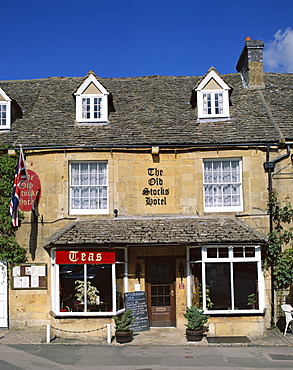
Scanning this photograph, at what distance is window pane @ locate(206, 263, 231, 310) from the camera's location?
1413 cm

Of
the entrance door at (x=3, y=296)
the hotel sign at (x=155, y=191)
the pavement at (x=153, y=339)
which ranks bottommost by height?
the pavement at (x=153, y=339)

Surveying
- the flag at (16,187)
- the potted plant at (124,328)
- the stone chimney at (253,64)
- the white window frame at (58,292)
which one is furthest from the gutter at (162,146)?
the potted plant at (124,328)

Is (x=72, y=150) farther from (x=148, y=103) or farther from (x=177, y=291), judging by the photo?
(x=177, y=291)

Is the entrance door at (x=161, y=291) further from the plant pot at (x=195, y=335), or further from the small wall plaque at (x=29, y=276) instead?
the small wall plaque at (x=29, y=276)

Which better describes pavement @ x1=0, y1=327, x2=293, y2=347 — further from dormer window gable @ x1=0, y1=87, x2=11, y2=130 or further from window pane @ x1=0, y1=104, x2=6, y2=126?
window pane @ x1=0, y1=104, x2=6, y2=126

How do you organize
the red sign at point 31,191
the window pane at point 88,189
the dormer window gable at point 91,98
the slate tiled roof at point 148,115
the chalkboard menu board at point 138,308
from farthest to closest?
the dormer window gable at point 91,98 < the slate tiled roof at point 148,115 < the window pane at point 88,189 < the red sign at point 31,191 < the chalkboard menu board at point 138,308

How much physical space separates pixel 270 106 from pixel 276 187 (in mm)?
4231

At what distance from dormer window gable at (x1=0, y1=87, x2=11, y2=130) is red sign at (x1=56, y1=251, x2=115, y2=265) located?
6531mm

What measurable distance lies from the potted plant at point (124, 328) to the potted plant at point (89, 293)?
127cm

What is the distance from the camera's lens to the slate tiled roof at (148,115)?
16.1 meters

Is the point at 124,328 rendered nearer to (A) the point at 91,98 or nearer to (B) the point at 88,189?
(B) the point at 88,189

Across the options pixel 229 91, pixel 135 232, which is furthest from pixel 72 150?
pixel 229 91

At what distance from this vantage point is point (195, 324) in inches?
517

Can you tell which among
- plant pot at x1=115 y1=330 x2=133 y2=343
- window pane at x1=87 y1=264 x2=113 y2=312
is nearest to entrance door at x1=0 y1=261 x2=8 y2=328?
window pane at x1=87 y1=264 x2=113 y2=312
